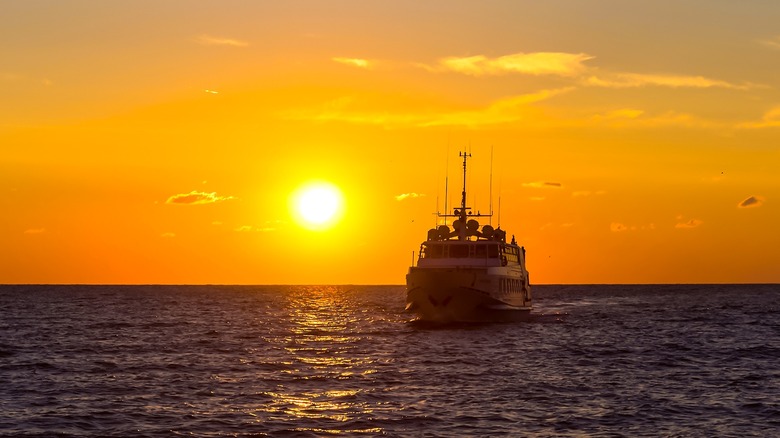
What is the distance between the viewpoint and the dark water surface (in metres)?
35.2

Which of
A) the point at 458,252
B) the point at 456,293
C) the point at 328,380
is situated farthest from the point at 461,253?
the point at 328,380

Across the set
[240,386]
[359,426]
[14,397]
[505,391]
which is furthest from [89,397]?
[505,391]

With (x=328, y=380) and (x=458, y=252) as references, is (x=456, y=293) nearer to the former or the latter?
(x=458, y=252)

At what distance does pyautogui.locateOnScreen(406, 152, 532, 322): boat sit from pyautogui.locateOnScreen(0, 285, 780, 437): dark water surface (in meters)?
1.90

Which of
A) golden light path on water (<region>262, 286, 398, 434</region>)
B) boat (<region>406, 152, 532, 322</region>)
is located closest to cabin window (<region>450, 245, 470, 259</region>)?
boat (<region>406, 152, 532, 322</region>)

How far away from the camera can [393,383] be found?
4600 centimetres

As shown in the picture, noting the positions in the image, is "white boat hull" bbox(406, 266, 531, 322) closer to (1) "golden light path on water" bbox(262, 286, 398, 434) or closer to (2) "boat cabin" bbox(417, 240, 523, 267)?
(2) "boat cabin" bbox(417, 240, 523, 267)

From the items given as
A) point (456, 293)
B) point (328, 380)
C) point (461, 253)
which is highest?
point (461, 253)

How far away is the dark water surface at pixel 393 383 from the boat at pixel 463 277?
6.24 feet

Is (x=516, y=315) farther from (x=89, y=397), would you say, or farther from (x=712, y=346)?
(x=89, y=397)

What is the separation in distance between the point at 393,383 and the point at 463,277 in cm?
3527

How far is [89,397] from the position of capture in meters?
42.0

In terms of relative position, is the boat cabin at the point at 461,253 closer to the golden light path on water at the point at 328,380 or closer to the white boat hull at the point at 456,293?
the white boat hull at the point at 456,293

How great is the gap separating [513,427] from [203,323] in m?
69.8
